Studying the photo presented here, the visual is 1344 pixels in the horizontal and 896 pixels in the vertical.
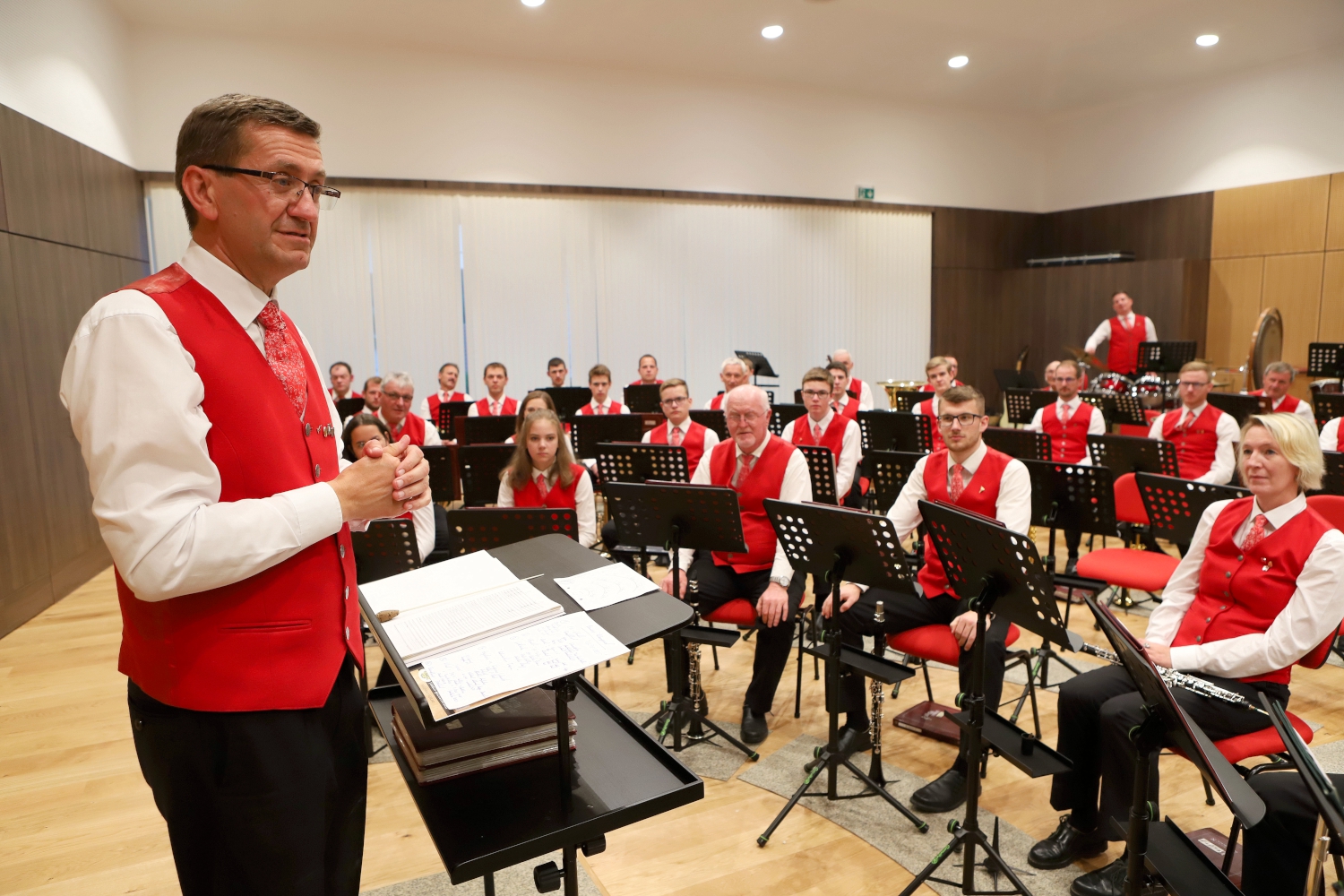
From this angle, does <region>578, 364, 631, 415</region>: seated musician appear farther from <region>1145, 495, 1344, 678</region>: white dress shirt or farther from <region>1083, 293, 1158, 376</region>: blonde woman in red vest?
<region>1083, 293, 1158, 376</region>: blonde woman in red vest

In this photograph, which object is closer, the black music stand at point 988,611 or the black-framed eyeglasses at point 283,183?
the black-framed eyeglasses at point 283,183

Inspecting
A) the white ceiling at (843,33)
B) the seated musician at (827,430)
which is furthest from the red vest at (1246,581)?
the white ceiling at (843,33)

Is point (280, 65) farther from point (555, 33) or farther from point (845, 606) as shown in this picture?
point (845, 606)

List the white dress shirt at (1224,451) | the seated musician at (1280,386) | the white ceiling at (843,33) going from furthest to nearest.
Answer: the white ceiling at (843,33), the seated musician at (1280,386), the white dress shirt at (1224,451)

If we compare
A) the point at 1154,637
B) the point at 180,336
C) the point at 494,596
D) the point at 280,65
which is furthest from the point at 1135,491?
the point at 280,65

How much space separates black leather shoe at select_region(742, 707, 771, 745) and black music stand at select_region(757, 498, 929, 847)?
18.5 inches

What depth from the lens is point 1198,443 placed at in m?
6.16

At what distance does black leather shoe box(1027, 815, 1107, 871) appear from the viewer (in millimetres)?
2842

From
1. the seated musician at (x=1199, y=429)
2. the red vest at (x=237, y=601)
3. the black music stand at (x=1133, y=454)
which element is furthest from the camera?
the seated musician at (x=1199, y=429)

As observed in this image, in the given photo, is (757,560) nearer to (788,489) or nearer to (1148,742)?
(788,489)

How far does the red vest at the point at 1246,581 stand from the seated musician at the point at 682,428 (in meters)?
3.47

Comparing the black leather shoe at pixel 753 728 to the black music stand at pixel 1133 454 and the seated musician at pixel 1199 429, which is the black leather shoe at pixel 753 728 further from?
the seated musician at pixel 1199 429

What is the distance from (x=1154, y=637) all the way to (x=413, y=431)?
205 inches

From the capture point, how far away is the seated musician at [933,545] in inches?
138
